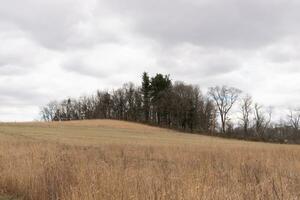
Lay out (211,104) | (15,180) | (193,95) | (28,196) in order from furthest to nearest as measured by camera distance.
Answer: (211,104), (193,95), (15,180), (28,196)

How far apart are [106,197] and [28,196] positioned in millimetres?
2733

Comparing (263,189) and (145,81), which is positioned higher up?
(145,81)

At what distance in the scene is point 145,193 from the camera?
6.93 metres

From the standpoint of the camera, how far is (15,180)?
397 inches

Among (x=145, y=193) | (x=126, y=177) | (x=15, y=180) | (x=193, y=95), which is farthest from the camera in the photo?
(x=193, y=95)

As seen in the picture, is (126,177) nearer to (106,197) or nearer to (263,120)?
(106,197)

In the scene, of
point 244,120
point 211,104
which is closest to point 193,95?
point 211,104

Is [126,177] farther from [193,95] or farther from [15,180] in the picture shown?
[193,95]

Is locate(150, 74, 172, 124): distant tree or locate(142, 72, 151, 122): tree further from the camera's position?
locate(142, 72, 151, 122): tree

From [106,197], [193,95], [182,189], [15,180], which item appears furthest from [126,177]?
[193,95]

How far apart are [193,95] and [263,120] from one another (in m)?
21.7

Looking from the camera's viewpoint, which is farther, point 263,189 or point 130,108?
point 130,108

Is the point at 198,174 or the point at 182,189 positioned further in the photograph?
the point at 198,174

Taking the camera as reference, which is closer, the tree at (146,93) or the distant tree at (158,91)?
the distant tree at (158,91)
